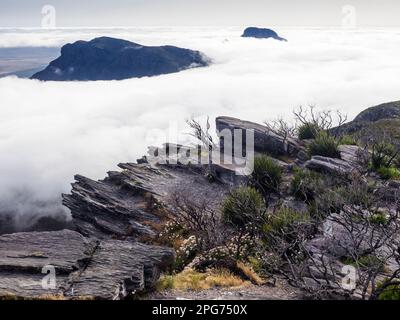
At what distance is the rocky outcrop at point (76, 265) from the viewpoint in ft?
37.8

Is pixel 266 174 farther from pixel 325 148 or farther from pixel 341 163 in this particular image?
pixel 325 148

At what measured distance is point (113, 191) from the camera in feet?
92.3

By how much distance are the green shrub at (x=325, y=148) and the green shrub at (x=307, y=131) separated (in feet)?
18.2

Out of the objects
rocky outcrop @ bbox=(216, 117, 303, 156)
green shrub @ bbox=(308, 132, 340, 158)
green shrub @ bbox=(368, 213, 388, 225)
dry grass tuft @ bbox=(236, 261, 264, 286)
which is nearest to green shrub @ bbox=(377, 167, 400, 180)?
green shrub @ bbox=(308, 132, 340, 158)

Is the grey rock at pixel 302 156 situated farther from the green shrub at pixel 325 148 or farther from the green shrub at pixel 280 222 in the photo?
the green shrub at pixel 280 222

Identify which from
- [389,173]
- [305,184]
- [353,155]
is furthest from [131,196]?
[389,173]

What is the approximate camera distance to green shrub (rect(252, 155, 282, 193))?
25.9 meters

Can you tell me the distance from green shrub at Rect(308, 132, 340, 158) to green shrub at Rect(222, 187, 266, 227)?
8566 mm

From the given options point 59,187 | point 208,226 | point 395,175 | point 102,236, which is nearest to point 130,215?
point 102,236

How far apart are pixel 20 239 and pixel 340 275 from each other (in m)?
12.1

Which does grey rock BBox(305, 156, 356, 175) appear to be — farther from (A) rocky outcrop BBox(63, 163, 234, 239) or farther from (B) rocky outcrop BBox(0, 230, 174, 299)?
(B) rocky outcrop BBox(0, 230, 174, 299)
